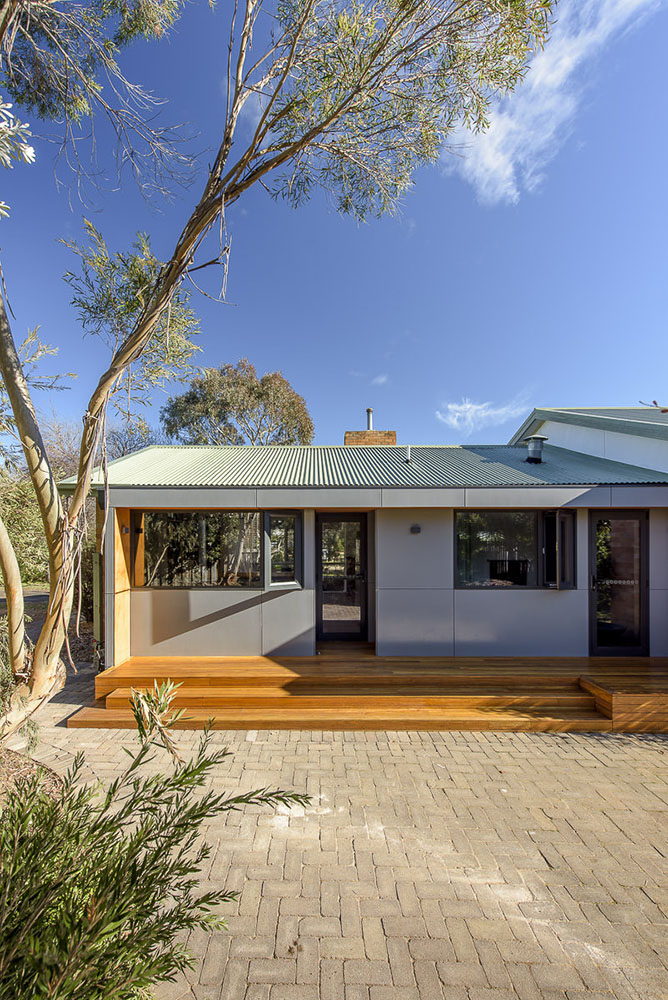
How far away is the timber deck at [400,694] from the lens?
513cm

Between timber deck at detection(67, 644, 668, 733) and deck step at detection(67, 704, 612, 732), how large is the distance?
0.01 m

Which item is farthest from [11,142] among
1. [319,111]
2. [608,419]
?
[608,419]

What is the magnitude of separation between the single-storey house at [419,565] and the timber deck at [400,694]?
0.44 metres

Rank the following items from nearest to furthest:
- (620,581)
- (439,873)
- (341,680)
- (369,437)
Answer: (439,873) → (341,680) → (620,581) → (369,437)

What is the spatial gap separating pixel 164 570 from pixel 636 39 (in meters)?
10.7

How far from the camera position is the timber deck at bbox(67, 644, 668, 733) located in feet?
16.8

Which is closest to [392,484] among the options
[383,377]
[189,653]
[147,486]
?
[147,486]

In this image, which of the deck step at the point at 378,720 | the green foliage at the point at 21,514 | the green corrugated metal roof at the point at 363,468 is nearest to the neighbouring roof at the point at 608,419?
the green corrugated metal roof at the point at 363,468

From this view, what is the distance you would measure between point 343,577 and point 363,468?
1.93m

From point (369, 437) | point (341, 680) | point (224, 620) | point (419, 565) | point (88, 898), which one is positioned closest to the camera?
point (88, 898)

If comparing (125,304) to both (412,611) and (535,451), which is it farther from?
(535,451)

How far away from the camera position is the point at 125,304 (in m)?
3.46

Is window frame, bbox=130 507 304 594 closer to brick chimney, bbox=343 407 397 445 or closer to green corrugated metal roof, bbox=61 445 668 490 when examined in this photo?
green corrugated metal roof, bbox=61 445 668 490

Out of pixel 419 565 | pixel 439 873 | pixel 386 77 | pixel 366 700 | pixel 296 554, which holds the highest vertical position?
pixel 386 77
